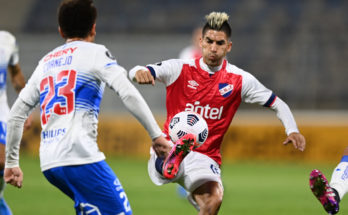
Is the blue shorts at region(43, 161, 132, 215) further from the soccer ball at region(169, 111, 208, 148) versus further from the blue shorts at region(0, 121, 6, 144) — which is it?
the blue shorts at region(0, 121, 6, 144)

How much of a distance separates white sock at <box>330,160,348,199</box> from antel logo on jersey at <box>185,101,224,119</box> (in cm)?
111

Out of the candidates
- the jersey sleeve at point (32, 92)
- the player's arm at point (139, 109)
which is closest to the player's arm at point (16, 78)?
the jersey sleeve at point (32, 92)

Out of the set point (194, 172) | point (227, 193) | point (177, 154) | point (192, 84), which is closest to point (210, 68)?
point (192, 84)

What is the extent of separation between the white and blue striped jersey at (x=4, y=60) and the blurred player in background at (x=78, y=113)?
6.48 ft

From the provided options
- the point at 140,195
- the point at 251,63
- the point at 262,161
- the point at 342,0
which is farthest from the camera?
the point at 342,0

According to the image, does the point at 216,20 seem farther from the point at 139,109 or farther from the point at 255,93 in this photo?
the point at 139,109

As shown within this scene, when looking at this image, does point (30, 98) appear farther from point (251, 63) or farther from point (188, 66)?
point (251, 63)

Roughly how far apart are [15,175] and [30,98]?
544mm

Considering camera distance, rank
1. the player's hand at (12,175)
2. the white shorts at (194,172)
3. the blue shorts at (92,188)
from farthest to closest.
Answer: the white shorts at (194,172) < the player's hand at (12,175) < the blue shorts at (92,188)

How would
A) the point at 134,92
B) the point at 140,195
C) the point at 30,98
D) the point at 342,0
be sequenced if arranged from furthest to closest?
1. the point at 342,0
2. the point at 140,195
3. the point at 30,98
4. the point at 134,92

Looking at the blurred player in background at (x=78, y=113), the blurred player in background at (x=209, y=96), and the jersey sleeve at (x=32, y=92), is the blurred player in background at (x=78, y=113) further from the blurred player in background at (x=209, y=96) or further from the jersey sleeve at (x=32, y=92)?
the blurred player in background at (x=209, y=96)

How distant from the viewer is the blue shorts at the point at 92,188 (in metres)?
4.04

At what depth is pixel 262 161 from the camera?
50.5ft

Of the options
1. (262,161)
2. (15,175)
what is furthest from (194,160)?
(262,161)
